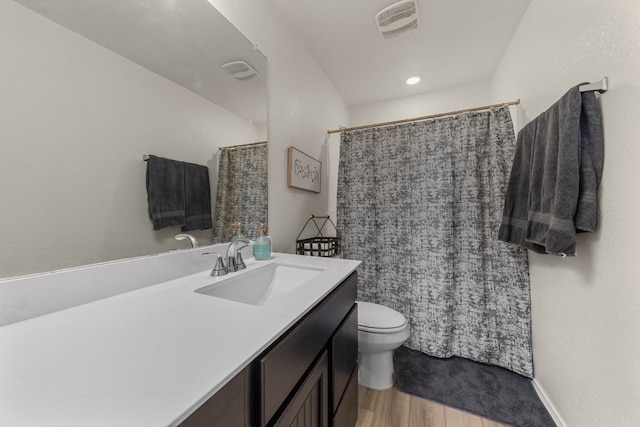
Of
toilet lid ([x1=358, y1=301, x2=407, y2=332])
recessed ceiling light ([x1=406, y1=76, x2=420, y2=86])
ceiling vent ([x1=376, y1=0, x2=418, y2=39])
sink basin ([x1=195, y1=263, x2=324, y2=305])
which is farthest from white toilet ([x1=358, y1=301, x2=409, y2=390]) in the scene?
recessed ceiling light ([x1=406, y1=76, x2=420, y2=86])

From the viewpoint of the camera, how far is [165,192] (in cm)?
86

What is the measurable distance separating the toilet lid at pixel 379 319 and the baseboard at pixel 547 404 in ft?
2.60

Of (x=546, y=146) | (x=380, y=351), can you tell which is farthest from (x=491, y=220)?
(x=380, y=351)

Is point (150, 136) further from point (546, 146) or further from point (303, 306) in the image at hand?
point (546, 146)

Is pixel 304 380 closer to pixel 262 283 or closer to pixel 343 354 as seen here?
pixel 343 354

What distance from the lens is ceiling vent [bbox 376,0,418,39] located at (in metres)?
1.44

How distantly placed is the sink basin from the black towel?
30 centimetres

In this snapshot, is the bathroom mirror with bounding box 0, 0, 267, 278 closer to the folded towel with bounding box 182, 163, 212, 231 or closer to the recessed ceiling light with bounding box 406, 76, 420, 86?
the folded towel with bounding box 182, 163, 212, 231

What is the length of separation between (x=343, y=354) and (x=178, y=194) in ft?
2.93

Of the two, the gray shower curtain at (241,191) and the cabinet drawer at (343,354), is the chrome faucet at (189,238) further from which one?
the cabinet drawer at (343,354)

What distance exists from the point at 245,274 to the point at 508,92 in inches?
87.6

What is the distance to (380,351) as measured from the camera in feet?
4.42

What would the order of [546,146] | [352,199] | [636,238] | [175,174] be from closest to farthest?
[636,238] < [175,174] < [546,146] < [352,199]

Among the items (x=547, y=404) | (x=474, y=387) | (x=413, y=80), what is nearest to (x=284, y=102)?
(x=413, y=80)
